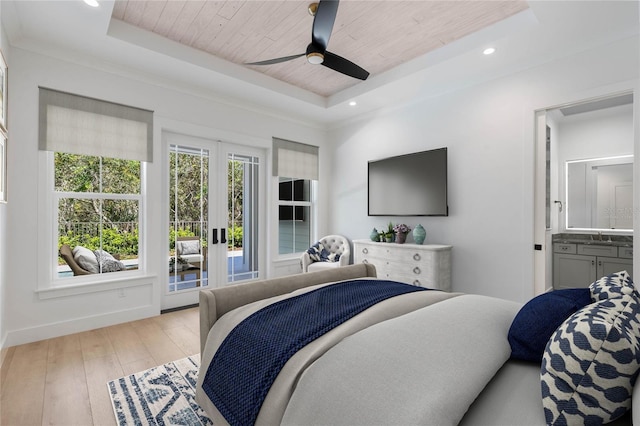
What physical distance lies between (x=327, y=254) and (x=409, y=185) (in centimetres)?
162

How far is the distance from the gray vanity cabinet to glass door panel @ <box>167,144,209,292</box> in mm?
4810

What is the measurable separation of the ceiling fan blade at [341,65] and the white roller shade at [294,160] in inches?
78.3

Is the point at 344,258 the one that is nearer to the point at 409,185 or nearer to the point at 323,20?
the point at 409,185

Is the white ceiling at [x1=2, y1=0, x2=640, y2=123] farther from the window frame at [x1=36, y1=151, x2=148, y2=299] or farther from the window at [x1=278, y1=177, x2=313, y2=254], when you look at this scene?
the window at [x1=278, y1=177, x2=313, y2=254]

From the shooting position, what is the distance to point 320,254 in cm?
477

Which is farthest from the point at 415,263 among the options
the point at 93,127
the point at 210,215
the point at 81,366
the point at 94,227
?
the point at 93,127

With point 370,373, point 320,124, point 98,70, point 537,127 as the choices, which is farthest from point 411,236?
point 98,70

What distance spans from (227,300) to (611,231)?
4.89 metres

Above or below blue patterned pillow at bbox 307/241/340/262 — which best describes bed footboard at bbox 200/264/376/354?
above

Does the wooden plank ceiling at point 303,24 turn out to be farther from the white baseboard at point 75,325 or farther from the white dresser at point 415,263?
the white baseboard at point 75,325

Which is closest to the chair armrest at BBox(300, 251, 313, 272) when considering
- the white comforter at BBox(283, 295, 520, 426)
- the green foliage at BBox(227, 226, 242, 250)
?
the green foliage at BBox(227, 226, 242, 250)

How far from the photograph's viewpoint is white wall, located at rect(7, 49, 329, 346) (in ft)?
9.19

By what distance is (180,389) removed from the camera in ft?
6.72

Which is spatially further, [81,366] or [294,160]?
[294,160]
